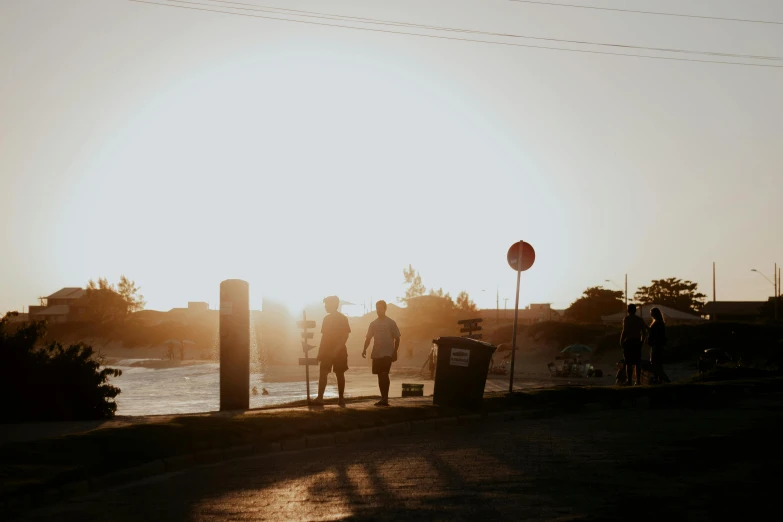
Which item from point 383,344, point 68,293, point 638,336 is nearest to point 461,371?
point 383,344

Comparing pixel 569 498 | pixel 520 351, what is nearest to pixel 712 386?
pixel 569 498

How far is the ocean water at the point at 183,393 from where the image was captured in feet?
108

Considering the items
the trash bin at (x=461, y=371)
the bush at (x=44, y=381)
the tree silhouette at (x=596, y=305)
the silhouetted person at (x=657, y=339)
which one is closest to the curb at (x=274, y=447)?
the trash bin at (x=461, y=371)

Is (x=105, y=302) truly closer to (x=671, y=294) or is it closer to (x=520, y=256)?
(x=671, y=294)

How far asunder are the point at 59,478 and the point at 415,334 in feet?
260

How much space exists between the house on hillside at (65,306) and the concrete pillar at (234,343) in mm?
144526

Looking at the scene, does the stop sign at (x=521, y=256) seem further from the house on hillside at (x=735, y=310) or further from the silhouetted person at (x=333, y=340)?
the house on hillside at (x=735, y=310)

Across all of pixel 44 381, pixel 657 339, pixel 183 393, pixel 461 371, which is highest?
pixel 657 339

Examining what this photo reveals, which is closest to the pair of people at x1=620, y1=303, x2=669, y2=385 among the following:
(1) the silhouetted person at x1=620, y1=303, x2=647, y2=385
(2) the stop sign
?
(1) the silhouetted person at x1=620, y1=303, x2=647, y2=385

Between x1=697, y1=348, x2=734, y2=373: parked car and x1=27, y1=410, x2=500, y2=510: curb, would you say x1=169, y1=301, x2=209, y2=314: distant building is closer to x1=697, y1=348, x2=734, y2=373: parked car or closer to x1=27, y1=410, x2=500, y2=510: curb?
x1=697, y1=348, x2=734, y2=373: parked car

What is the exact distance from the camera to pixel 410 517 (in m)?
7.42

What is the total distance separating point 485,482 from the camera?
9.16 metres

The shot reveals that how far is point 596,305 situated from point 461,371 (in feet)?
297

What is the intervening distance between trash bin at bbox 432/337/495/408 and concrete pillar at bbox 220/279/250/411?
416 centimetres
